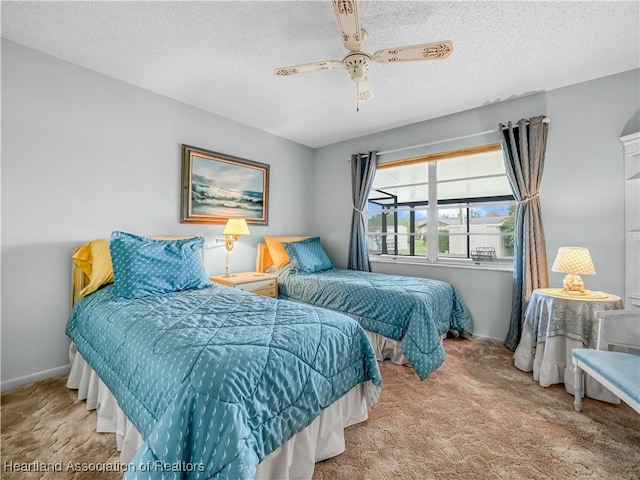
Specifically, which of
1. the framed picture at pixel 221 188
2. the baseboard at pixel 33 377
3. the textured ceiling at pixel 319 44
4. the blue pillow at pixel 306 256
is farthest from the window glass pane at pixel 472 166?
the baseboard at pixel 33 377

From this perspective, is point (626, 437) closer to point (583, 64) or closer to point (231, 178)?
point (583, 64)

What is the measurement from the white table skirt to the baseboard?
382cm

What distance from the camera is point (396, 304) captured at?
254cm

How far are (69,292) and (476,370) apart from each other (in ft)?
11.5

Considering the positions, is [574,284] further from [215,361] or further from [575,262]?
[215,361]

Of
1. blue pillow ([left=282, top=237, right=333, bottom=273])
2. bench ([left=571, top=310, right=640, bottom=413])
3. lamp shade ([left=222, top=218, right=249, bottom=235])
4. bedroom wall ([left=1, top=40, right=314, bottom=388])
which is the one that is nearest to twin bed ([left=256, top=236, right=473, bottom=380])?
blue pillow ([left=282, top=237, right=333, bottom=273])

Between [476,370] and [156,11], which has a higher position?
[156,11]

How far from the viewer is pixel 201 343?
1.29 m

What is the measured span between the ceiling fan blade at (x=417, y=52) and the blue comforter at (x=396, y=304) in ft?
5.77

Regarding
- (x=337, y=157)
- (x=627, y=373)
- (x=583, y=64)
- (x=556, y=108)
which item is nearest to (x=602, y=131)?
(x=556, y=108)

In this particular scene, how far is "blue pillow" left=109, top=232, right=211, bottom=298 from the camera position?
6.83 ft

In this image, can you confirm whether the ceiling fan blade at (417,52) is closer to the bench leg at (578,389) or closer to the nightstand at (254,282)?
the bench leg at (578,389)

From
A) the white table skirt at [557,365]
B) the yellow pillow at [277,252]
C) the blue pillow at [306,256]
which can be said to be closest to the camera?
the white table skirt at [557,365]

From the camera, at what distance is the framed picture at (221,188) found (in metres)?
3.19
